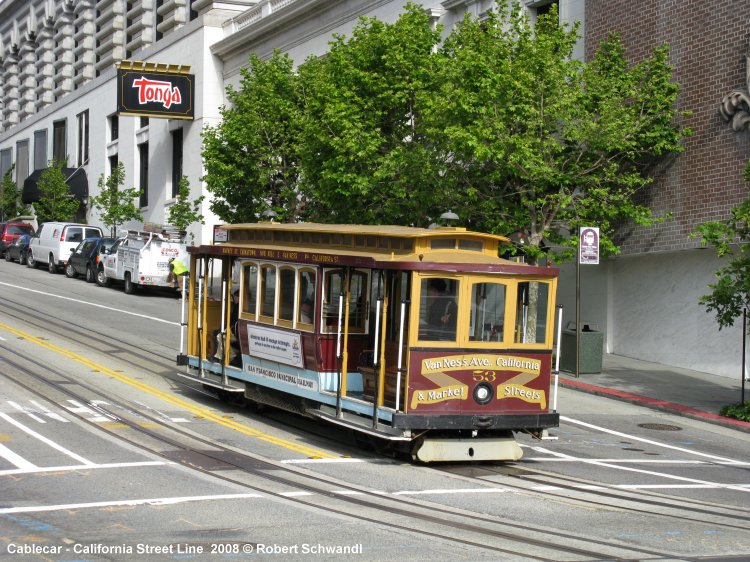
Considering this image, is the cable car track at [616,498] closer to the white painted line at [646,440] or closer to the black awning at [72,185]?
the white painted line at [646,440]

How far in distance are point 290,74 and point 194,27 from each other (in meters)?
18.1

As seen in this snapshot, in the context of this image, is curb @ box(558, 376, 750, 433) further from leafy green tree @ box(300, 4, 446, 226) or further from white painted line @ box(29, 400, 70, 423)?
white painted line @ box(29, 400, 70, 423)

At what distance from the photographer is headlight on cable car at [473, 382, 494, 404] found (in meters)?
13.1

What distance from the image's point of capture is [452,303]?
1302cm

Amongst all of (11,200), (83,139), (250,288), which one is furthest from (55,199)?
(250,288)

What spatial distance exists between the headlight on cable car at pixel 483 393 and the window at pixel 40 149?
64.0 m

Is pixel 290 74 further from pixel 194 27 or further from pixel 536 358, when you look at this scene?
pixel 536 358

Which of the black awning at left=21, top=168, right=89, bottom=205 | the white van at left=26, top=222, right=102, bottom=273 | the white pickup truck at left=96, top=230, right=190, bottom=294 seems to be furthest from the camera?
the black awning at left=21, top=168, right=89, bottom=205

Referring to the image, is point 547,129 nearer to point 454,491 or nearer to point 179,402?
point 179,402

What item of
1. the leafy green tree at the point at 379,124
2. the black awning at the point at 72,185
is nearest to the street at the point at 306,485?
the leafy green tree at the point at 379,124

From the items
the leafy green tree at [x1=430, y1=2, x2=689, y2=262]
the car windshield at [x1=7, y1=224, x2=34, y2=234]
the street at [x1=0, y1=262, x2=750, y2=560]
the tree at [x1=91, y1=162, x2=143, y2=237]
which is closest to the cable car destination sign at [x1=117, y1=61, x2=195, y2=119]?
the tree at [x1=91, y1=162, x2=143, y2=237]

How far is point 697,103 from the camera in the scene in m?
23.8

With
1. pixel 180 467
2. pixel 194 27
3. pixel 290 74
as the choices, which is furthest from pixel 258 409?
pixel 194 27

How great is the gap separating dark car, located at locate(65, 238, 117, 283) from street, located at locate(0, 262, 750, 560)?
64.6 feet
